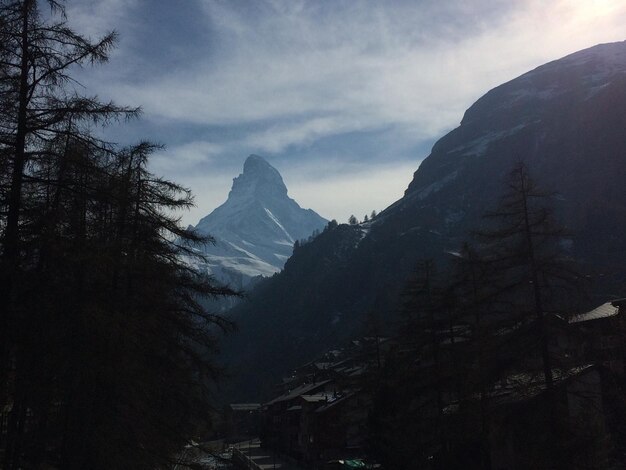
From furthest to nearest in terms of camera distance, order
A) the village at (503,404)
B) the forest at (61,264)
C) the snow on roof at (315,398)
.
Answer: the snow on roof at (315,398) → the village at (503,404) → the forest at (61,264)

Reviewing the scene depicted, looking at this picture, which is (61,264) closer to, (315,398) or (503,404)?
(503,404)

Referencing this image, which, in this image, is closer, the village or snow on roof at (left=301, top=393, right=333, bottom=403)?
the village

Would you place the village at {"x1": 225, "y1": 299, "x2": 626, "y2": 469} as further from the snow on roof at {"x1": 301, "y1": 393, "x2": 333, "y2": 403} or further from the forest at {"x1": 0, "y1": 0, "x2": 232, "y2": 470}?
the forest at {"x1": 0, "y1": 0, "x2": 232, "y2": 470}

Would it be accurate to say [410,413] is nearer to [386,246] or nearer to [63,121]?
[63,121]

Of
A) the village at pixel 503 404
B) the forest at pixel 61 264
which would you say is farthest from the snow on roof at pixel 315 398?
the forest at pixel 61 264

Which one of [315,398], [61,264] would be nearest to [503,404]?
[61,264]

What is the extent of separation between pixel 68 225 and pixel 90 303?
144 centimetres

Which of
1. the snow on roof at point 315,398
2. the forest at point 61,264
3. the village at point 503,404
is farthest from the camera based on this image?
the snow on roof at point 315,398

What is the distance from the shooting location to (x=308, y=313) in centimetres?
19338

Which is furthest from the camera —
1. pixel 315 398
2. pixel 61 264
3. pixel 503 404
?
pixel 315 398

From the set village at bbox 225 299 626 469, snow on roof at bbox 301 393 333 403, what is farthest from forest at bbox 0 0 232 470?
snow on roof at bbox 301 393 333 403

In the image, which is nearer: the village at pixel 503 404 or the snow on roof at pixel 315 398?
the village at pixel 503 404

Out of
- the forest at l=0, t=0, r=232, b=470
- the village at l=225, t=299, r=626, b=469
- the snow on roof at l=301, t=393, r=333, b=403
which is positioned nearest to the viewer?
the forest at l=0, t=0, r=232, b=470

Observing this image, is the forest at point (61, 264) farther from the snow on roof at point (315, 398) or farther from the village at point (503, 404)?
the snow on roof at point (315, 398)
